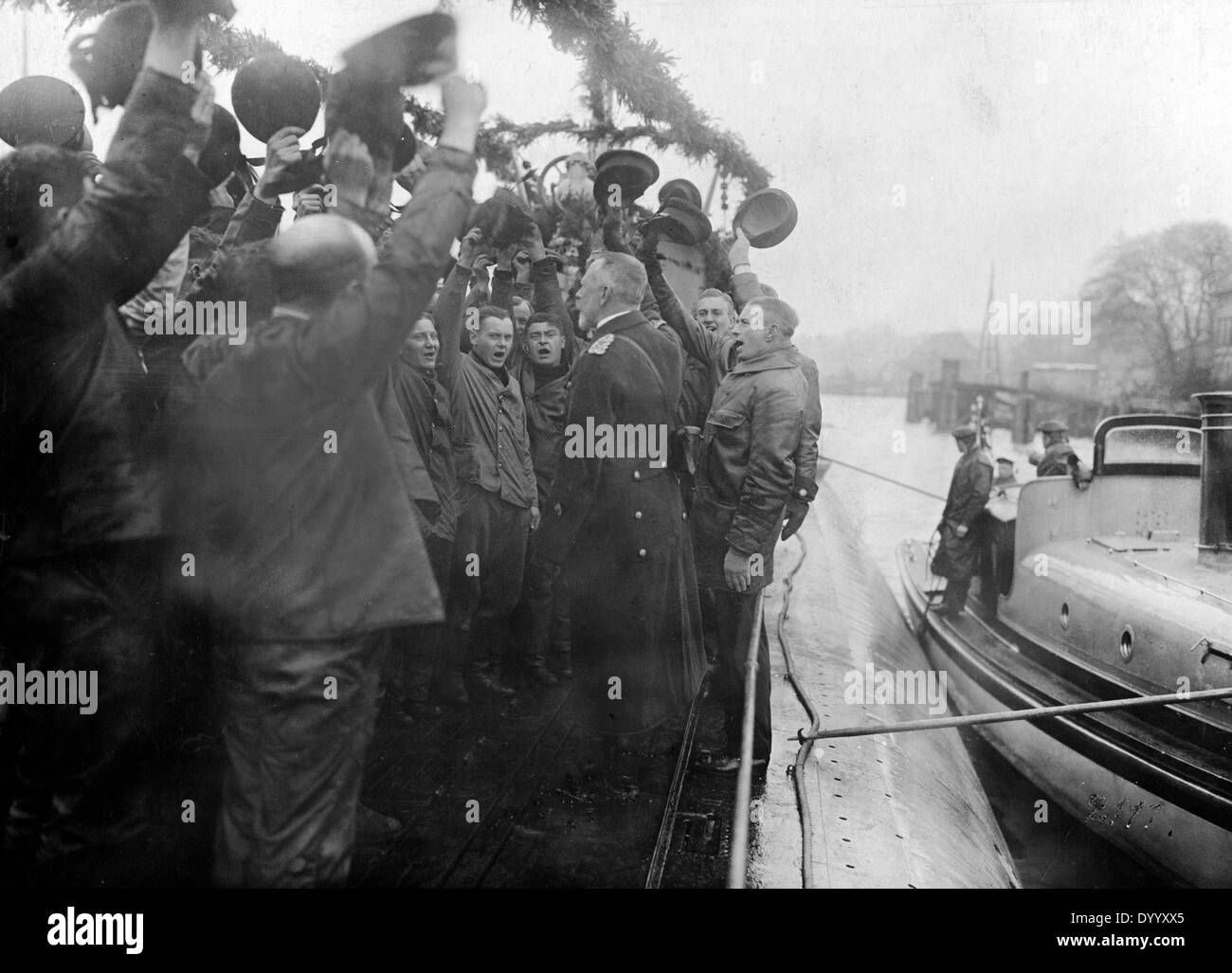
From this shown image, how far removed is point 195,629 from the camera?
227 cm

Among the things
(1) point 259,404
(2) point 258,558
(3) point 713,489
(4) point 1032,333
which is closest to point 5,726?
(2) point 258,558

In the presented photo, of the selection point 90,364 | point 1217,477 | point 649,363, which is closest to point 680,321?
point 649,363

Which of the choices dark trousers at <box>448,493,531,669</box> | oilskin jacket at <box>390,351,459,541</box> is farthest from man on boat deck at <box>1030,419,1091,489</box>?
oilskin jacket at <box>390,351,459,541</box>

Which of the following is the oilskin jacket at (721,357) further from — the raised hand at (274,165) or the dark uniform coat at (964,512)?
the dark uniform coat at (964,512)

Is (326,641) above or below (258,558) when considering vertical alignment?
below

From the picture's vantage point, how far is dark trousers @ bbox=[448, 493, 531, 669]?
3.62m

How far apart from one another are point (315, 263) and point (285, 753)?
3.72 ft

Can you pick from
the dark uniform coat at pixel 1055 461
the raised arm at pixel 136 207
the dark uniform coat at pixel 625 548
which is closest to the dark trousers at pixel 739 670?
the dark uniform coat at pixel 625 548

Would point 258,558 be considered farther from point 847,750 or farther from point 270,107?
point 847,750

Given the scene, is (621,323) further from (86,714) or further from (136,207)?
(86,714)

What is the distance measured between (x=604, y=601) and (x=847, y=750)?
1544mm

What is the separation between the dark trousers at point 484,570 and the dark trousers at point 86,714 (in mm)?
1356

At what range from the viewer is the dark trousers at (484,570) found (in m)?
3.62
